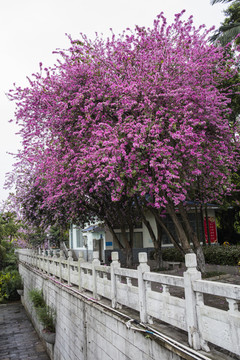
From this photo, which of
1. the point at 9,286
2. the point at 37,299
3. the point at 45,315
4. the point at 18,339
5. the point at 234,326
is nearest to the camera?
the point at 234,326

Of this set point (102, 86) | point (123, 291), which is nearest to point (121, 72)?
point (102, 86)

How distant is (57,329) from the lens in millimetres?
12758

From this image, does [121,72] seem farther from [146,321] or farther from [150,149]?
[146,321]

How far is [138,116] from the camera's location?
9.62 meters

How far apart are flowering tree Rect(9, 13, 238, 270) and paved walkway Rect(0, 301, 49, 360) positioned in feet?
30.0

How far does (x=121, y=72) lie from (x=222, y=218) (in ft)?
66.9

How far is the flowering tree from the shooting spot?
346 inches

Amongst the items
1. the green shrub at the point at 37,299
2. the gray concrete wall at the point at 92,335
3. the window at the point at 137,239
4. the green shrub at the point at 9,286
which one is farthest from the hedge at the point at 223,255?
the green shrub at the point at 9,286

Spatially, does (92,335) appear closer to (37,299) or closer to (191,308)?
(191,308)

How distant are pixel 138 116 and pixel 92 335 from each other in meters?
6.10

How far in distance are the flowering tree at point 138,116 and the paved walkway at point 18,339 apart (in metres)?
9.13

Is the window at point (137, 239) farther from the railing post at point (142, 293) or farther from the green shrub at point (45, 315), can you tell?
the railing post at point (142, 293)

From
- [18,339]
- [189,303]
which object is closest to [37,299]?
[18,339]

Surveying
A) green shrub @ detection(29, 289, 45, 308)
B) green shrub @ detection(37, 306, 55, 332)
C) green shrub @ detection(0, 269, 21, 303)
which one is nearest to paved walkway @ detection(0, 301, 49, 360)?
green shrub @ detection(29, 289, 45, 308)
